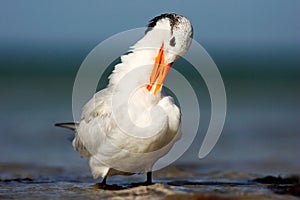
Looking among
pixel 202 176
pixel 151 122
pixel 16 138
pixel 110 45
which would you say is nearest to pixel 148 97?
pixel 151 122

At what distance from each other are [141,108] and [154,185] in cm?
80

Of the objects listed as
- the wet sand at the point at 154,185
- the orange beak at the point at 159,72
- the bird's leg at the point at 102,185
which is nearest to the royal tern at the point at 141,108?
the orange beak at the point at 159,72

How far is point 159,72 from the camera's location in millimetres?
6410

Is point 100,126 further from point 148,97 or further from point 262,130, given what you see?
point 262,130

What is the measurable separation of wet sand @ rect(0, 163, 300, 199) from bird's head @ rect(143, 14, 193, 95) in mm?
1018

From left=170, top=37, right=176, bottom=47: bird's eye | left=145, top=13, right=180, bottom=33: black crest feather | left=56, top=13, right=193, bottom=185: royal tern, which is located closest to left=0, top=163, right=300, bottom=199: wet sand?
left=56, top=13, right=193, bottom=185: royal tern

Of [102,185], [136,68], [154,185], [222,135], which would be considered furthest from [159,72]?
[222,135]

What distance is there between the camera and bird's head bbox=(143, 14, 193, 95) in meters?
6.22

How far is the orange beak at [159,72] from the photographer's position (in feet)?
21.0

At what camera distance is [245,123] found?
1353cm

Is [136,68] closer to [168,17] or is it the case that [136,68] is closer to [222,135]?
[168,17]

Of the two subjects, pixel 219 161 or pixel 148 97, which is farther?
pixel 219 161

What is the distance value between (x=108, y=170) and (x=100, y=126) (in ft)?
1.72

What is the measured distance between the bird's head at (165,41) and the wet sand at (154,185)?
102 cm
